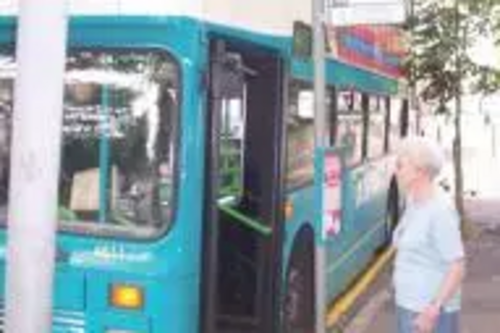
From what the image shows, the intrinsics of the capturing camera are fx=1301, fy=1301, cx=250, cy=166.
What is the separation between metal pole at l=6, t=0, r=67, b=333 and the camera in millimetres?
5320

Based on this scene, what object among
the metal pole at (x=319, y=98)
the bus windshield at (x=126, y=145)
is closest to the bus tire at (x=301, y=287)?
the metal pole at (x=319, y=98)

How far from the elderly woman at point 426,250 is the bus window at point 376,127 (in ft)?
21.0

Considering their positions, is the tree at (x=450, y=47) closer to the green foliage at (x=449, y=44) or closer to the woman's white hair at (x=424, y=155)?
the green foliage at (x=449, y=44)

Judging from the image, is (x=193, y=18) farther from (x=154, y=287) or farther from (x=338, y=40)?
(x=338, y=40)

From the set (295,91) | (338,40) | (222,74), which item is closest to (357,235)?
(338,40)

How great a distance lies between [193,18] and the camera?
678cm

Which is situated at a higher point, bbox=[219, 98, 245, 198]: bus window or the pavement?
bbox=[219, 98, 245, 198]: bus window

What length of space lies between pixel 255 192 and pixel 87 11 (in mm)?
1798

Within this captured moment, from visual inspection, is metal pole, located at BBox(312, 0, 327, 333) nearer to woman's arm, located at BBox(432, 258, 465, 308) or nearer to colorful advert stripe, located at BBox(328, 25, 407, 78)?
colorful advert stripe, located at BBox(328, 25, 407, 78)

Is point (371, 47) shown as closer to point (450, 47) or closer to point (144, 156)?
point (450, 47)

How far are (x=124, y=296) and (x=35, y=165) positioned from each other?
157 centimetres

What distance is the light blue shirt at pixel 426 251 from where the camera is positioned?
596cm

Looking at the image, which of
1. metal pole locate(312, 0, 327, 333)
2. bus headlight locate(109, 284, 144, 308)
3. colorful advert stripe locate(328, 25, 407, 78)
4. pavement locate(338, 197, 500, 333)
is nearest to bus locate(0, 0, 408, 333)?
bus headlight locate(109, 284, 144, 308)

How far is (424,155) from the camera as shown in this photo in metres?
5.97
